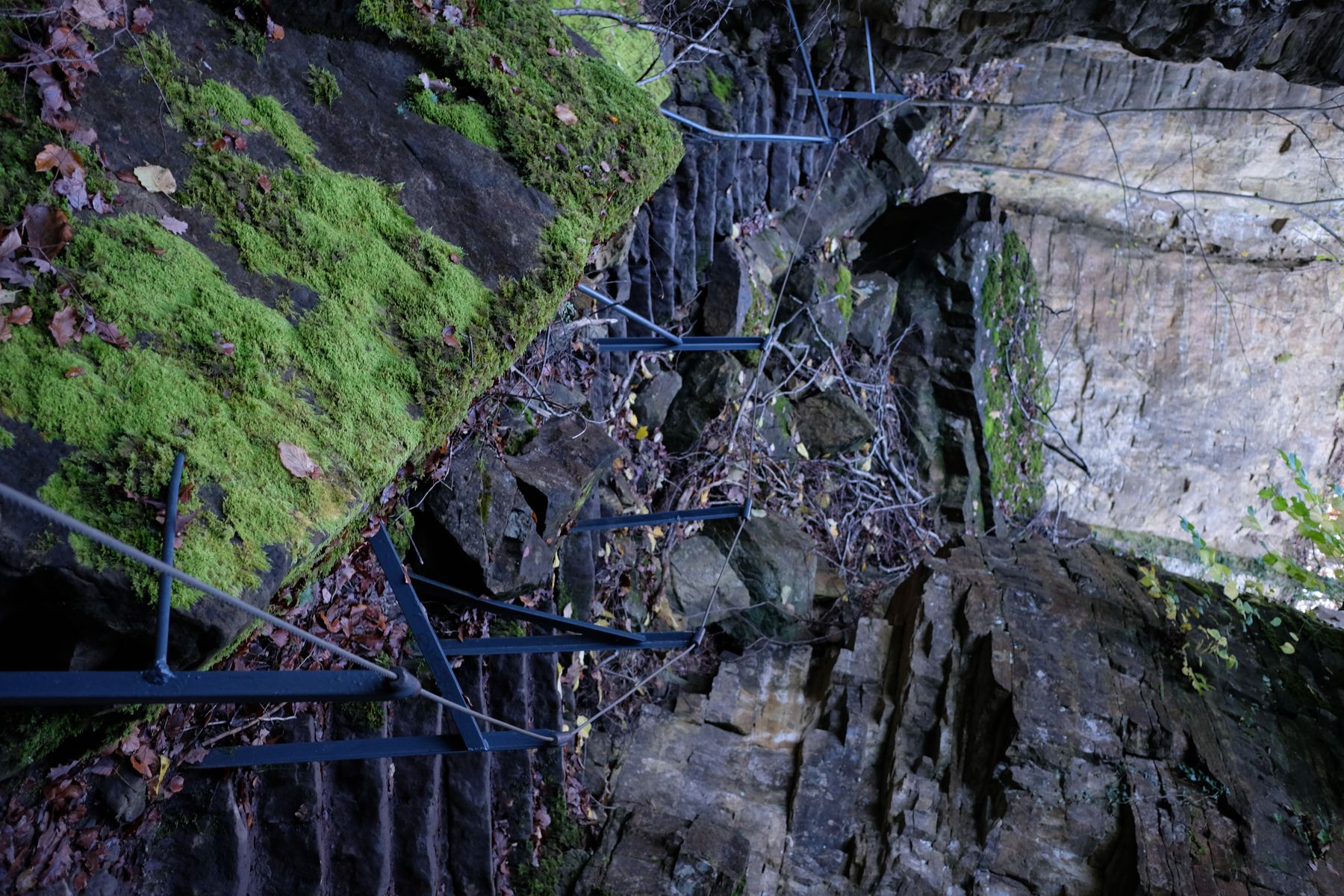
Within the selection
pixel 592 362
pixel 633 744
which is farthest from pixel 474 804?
pixel 592 362

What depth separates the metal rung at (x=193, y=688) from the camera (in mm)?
1533

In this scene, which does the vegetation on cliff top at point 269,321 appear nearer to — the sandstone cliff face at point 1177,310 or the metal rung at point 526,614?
the metal rung at point 526,614

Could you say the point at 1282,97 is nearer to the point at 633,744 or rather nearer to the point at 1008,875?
the point at 1008,875

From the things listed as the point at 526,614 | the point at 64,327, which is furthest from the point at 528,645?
the point at 64,327

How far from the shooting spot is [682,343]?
4.50m

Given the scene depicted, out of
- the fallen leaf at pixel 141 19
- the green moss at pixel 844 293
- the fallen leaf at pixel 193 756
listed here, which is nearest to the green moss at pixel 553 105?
the fallen leaf at pixel 141 19

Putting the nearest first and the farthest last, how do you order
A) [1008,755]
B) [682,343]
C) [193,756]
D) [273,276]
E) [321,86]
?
[273,276]
[321,86]
[193,756]
[682,343]
[1008,755]

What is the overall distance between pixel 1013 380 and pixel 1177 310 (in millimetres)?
2256

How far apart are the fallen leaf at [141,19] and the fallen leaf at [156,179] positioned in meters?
0.42

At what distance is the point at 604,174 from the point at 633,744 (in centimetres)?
349

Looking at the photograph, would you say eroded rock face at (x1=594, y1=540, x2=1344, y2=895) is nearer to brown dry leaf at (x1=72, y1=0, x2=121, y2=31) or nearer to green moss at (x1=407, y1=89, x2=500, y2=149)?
green moss at (x1=407, y1=89, x2=500, y2=149)

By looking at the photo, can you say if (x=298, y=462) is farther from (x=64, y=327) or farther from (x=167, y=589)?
(x=64, y=327)

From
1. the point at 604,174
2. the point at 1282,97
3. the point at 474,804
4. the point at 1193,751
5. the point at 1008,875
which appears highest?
the point at 1282,97

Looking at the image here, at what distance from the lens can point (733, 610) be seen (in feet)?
19.6
